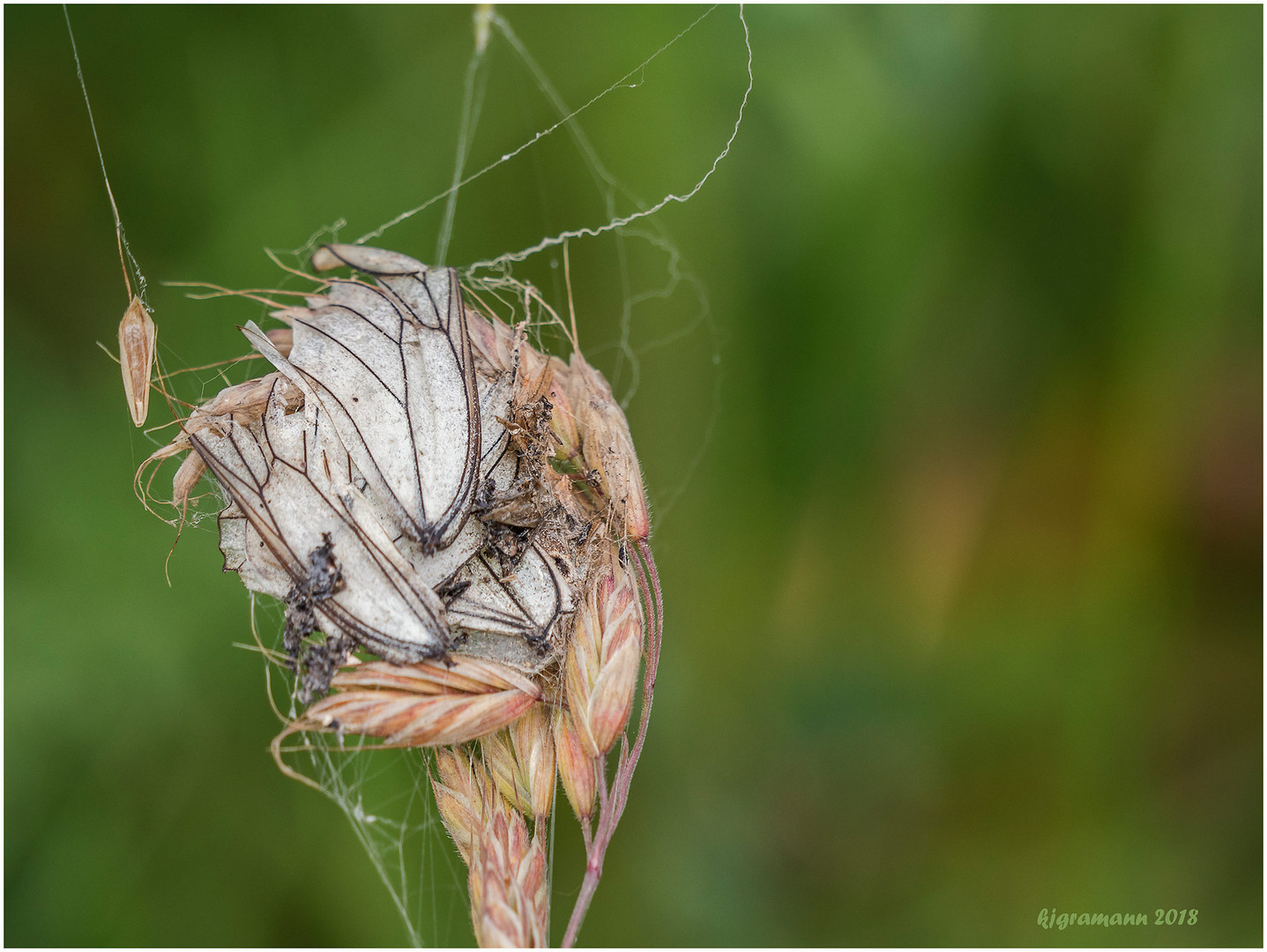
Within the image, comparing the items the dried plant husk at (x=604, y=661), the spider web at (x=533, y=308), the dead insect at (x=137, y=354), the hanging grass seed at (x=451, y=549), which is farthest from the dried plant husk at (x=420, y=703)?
the spider web at (x=533, y=308)

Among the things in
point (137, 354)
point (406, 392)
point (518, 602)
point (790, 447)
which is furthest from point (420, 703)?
point (790, 447)

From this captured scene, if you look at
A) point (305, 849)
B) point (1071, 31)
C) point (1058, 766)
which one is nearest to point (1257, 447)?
point (1058, 766)

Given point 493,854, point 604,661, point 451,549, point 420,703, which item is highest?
point 451,549

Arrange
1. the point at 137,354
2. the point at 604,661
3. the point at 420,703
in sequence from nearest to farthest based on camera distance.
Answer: the point at 420,703
the point at 604,661
the point at 137,354

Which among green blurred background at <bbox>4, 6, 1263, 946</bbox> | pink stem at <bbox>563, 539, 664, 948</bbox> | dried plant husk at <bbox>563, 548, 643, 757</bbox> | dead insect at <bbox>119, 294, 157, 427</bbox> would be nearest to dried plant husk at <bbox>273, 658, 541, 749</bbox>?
dried plant husk at <bbox>563, 548, 643, 757</bbox>

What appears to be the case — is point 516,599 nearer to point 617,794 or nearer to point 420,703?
point 420,703

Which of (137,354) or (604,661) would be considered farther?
(137,354)
